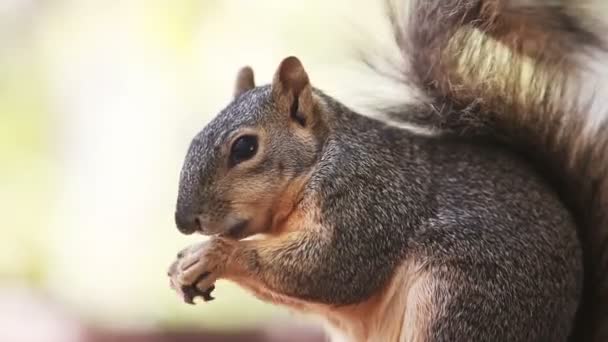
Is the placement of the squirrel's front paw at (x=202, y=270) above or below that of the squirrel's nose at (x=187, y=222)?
below

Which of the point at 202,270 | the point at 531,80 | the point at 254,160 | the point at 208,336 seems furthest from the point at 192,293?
the point at 208,336

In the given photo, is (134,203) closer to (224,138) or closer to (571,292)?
(224,138)

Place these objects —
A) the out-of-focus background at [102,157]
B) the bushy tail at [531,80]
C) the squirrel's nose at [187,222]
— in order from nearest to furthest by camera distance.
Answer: the squirrel's nose at [187,222] → the bushy tail at [531,80] → the out-of-focus background at [102,157]

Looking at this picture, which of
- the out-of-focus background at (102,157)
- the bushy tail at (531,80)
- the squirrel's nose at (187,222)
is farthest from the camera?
the out-of-focus background at (102,157)

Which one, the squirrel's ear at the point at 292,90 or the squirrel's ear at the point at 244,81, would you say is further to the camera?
the squirrel's ear at the point at 244,81

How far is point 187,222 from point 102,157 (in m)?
0.65

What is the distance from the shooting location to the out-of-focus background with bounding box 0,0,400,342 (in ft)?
5.06

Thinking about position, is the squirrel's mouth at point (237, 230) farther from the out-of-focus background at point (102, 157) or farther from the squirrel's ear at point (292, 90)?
the out-of-focus background at point (102, 157)

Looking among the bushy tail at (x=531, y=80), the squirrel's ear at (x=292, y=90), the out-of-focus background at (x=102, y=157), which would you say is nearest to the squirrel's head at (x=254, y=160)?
the squirrel's ear at (x=292, y=90)

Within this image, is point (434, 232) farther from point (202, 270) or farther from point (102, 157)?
point (102, 157)

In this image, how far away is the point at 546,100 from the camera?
111 cm

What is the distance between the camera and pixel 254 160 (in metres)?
0.98

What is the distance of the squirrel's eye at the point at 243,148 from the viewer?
3.22 feet

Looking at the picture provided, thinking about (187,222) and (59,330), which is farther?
(59,330)
